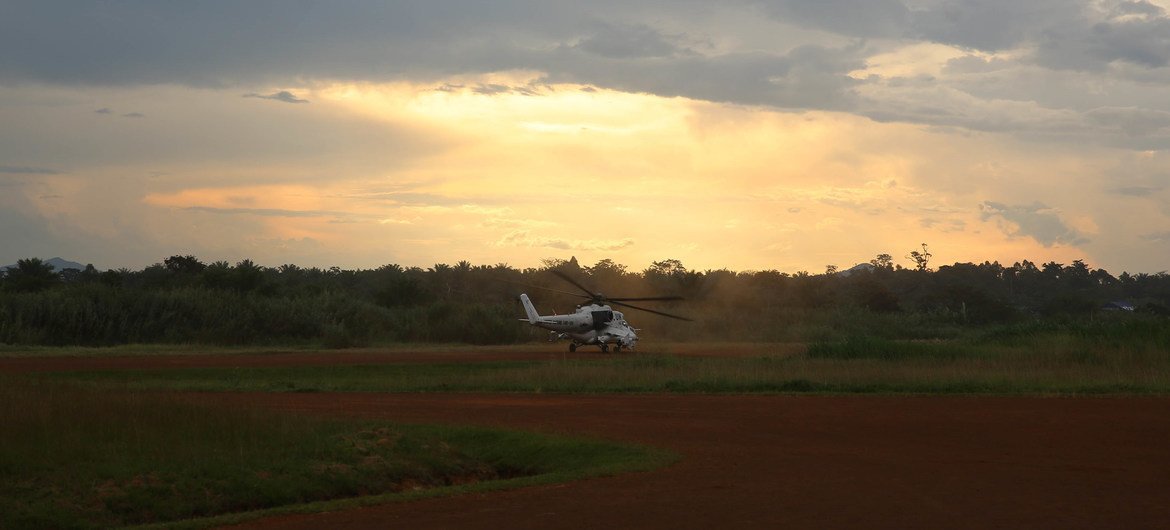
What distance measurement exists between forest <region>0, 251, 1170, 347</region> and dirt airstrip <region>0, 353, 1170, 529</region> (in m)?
19.7

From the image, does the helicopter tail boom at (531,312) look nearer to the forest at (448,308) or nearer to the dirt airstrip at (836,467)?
the forest at (448,308)

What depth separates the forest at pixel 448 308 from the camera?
5428cm

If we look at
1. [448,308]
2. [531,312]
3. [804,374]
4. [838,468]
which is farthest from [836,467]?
[448,308]

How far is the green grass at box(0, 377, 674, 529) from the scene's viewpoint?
12.4 metres

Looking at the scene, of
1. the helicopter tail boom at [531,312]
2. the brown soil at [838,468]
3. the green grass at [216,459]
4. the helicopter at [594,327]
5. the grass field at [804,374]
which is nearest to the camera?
the brown soil at [838,468]

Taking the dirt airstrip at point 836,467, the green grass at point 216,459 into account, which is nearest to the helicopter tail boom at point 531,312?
the dirt airstrip at point 836,467

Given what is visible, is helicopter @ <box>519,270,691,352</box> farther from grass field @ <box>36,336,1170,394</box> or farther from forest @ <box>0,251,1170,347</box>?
grass field @ <box>36,336,1170,394</box>

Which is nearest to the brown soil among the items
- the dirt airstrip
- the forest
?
the dirt airstrip

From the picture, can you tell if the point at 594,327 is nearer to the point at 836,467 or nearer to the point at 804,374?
the point at 804,374

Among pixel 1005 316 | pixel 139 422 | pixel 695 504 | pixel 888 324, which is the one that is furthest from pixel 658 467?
pixel 1005 316

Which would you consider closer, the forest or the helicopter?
the helicopter

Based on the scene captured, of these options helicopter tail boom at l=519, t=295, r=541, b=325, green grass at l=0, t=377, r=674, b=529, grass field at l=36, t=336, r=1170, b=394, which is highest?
helicopter tail boom at l=519, t=295, r=541, b=325

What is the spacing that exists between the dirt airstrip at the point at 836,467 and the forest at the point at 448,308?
19.7 metres

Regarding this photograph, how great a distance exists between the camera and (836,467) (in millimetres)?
14523
